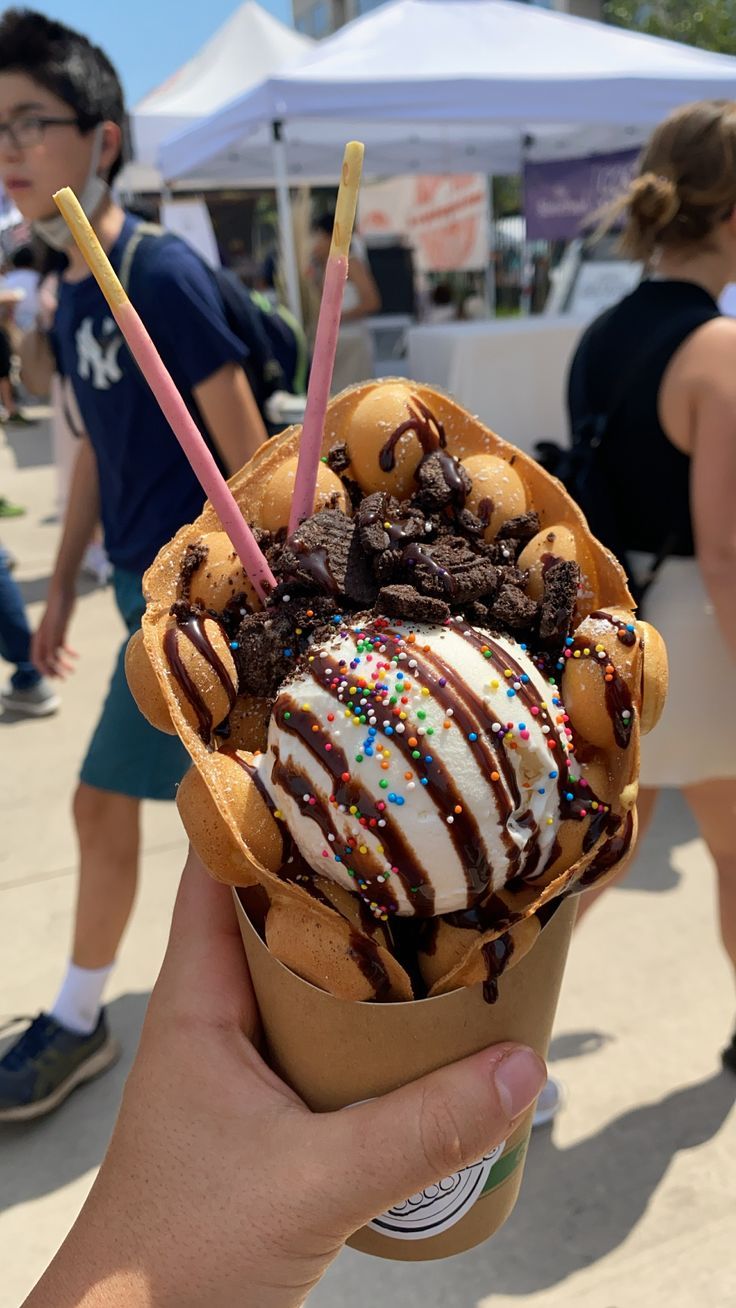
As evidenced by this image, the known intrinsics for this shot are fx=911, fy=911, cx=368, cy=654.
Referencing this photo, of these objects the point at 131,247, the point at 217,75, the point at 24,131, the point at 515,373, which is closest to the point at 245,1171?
the point at 131,247

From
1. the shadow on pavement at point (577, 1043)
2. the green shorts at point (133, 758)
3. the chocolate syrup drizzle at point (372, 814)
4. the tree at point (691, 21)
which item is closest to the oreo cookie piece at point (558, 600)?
the chocolate syrup drizzle at point (372, 814)

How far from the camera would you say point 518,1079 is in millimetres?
1064

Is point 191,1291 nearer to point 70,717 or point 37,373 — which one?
point 70,717

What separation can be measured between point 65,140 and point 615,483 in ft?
5.10

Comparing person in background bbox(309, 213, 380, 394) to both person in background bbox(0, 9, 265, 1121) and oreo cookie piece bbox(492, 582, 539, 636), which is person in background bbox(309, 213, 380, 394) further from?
oreo cookie piece bbox(492, 582, 539, 636)

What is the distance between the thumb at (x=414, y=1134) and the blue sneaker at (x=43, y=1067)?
1.48m

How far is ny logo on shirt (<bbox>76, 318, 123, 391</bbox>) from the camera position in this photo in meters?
2.20

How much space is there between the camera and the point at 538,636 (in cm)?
113

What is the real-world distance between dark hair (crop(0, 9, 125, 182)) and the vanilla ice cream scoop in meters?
1.89

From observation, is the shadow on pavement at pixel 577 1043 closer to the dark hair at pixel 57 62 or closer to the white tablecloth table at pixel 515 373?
the dark hair at pixel 57 62

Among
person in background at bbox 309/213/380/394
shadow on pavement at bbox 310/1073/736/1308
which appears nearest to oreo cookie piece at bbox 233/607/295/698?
shadow on pavement at bbox 310/1073/736/1308

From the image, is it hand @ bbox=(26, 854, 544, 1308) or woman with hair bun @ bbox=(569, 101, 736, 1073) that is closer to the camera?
hand @ bbox=(26, 854, 544, 1308)

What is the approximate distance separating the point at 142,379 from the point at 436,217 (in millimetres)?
9174

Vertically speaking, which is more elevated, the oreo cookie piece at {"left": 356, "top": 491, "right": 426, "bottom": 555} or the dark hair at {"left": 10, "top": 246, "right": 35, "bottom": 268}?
the oreo cookie piece at {"left": 356, "top": 491, "right": 426, "bottom": 555}
